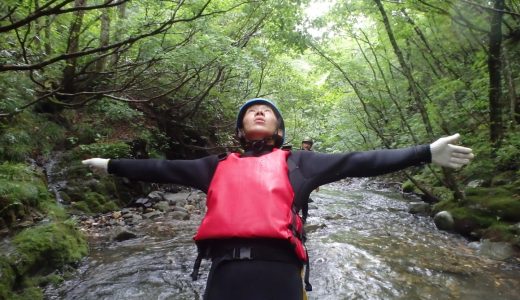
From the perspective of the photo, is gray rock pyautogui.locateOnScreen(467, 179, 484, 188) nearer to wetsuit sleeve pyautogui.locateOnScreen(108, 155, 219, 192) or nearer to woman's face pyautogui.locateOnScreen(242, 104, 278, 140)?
woman's face pyautogui.locateOnScreen(242, 104, 278, 140)

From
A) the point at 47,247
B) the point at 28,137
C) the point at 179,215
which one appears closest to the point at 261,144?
the point at 47,247

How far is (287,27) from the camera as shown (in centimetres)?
996

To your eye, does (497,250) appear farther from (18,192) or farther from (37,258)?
(18,192)

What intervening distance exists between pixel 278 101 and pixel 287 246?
16594 millimetres

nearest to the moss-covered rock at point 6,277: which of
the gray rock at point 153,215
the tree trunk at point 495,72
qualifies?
the gray rock at point 153,215

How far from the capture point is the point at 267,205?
210 cm

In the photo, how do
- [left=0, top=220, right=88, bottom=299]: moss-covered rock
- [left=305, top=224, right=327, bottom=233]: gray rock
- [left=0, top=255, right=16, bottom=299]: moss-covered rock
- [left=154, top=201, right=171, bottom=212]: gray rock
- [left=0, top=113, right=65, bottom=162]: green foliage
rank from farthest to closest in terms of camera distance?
[left=154, top=201, right=171, bottom=212]: gray rock
[left=305, top=224, right=327, bottom=233]: gray rock
[left=0, top=113, right=65, bottom=162]: green foliage
[left=0, top=220, right=88, bottom=299]: moss-covered rock
[left=0, top=255, right=16, bottom=299]: moss-covered rock

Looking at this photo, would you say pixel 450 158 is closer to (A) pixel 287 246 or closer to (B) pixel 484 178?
(A) pixel 287 246

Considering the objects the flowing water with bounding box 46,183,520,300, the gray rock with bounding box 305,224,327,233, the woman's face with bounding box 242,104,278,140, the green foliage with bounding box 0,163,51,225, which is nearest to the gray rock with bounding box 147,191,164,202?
the flowing water with bounding box 46,183,520,300

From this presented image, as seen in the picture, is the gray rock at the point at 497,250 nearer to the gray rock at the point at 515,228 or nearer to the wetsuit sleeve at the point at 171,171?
the gray rock at the point at 515,228

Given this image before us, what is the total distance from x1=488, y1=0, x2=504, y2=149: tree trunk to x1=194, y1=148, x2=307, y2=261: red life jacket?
24.9 feet

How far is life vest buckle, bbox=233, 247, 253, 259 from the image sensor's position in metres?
2.07

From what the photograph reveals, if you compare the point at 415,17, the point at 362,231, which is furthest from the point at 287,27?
the point at 362,231

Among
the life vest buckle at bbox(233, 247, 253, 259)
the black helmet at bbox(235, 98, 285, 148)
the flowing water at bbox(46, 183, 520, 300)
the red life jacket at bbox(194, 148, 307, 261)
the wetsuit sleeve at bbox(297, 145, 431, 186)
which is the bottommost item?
the flowing water at bbox(46, 183, 520, 300)
